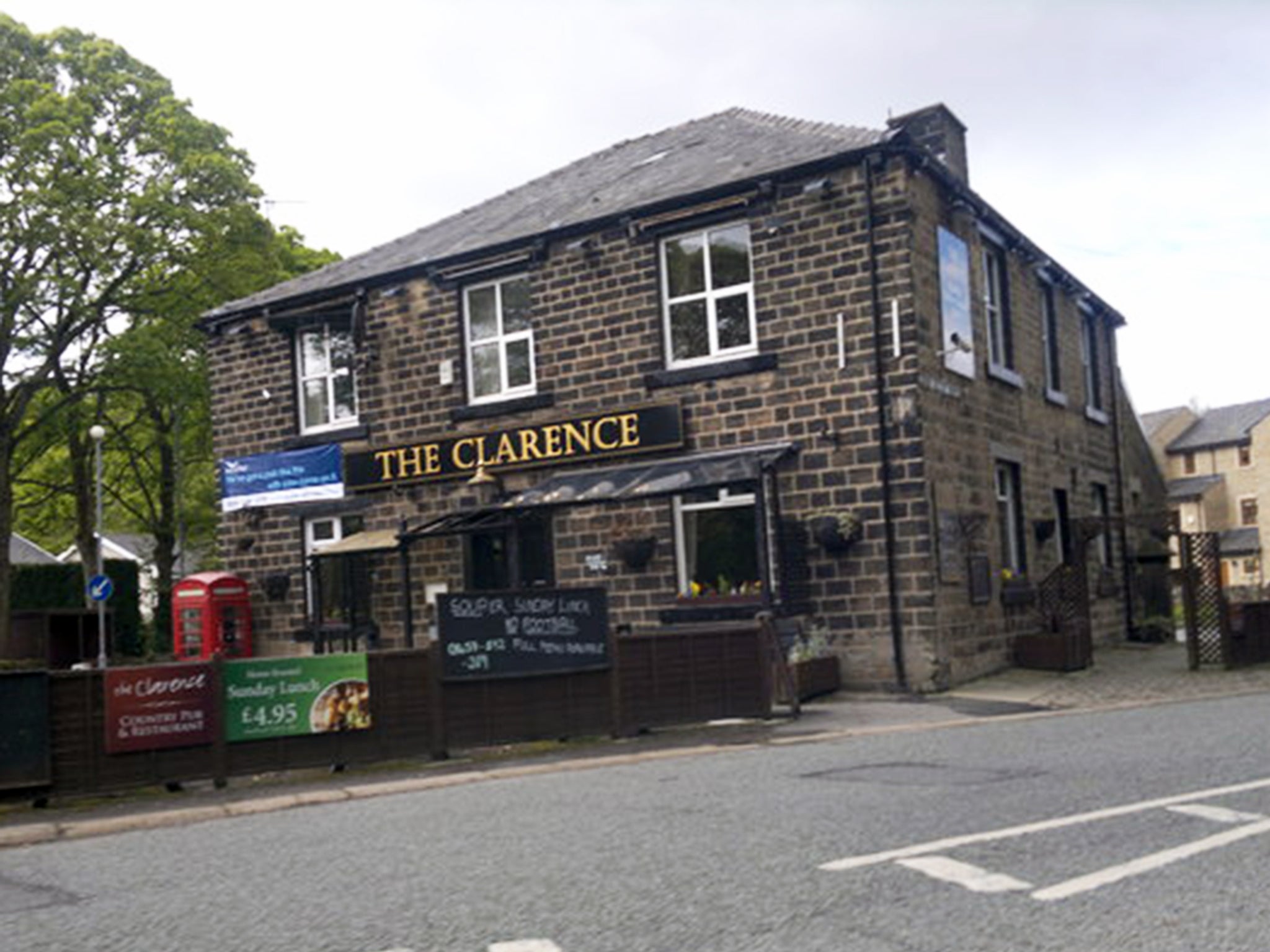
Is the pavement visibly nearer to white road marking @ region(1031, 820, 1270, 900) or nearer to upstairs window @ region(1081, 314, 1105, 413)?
white road marking @ region(1031, 820, 1270, 900)

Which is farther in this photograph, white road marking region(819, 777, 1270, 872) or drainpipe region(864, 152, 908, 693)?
drainpipe region(864, 152, 908, 693)

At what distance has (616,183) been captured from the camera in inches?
782

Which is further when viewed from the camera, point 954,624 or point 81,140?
point 81,140

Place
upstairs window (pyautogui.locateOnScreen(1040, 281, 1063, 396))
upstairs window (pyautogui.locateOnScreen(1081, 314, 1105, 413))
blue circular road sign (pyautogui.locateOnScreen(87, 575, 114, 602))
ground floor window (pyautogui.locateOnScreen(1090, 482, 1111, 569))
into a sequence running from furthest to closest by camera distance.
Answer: blue circular road sign (pyautogui.locateOnScreen(87, 575, 114, 602))
upstairs window (pyautogui.locateOnScreen(1081, 314, 1105, 413))
ground floor window (pyautogui.locateOnScreen(1090, 482, 1111, 569))
upstairs window (pyautogui.locateOnScreen(1040, 281, 1063, 396))

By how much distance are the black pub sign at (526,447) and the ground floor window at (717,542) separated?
0.89 m

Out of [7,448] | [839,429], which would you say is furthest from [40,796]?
[7,448]

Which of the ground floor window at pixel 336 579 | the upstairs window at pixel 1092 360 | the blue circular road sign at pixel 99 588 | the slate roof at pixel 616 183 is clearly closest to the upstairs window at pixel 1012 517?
the upstairs window at pixel 1092 360

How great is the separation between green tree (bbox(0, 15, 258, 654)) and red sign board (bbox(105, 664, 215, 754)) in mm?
20157

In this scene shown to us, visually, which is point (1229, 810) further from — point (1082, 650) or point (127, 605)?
point (127, 605)

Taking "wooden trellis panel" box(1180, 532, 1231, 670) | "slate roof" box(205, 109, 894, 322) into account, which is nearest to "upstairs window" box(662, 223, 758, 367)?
"slate roof" box(205, 109, 894, 322)

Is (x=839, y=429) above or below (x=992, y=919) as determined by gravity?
above

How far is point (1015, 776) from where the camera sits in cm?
889

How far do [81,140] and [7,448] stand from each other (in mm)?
7258

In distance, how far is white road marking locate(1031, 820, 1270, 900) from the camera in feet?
18.2
